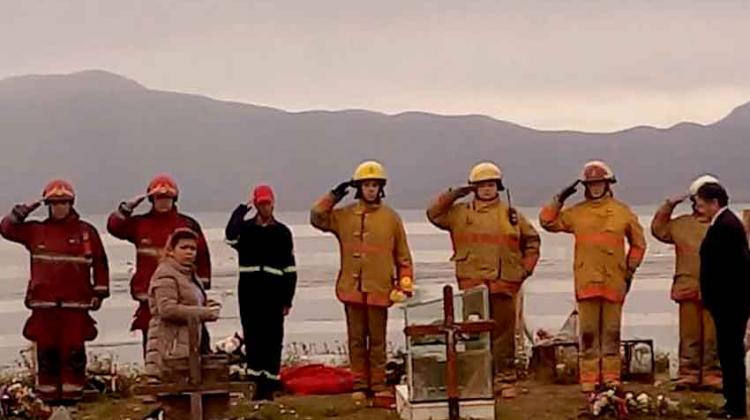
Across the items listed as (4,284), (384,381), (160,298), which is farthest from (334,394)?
(4,284)

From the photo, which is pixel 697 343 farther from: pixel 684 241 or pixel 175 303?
pixel 175 303

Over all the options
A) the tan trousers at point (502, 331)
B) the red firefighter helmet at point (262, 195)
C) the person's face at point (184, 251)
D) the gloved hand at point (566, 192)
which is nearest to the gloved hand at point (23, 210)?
the red firefighter helmet at point (262, 195)

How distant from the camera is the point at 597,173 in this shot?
36.8 ft

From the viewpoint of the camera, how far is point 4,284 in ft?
61.7

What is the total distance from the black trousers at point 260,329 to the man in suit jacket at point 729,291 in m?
3.17

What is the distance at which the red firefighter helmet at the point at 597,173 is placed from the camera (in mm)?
11219

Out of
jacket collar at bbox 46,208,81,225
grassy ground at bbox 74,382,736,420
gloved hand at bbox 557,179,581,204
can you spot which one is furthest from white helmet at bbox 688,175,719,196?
jacket collar at bbox 46,208,81,225

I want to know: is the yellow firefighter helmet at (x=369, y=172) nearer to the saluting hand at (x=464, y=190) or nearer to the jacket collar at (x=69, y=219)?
the saluting hand at (x=464, y=190)

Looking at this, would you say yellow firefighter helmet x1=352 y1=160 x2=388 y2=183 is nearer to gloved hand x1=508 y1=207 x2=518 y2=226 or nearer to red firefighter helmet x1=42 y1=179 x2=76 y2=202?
gloved hand x1=508 y1=207 x2=518 y2=226

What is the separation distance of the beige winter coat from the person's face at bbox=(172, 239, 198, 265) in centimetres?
4

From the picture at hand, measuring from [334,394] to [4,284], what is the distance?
7.81m

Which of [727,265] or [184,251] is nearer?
[184,251]

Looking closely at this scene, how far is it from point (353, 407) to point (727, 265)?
9.62 feet

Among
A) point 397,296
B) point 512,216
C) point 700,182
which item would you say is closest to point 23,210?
point 397,296
